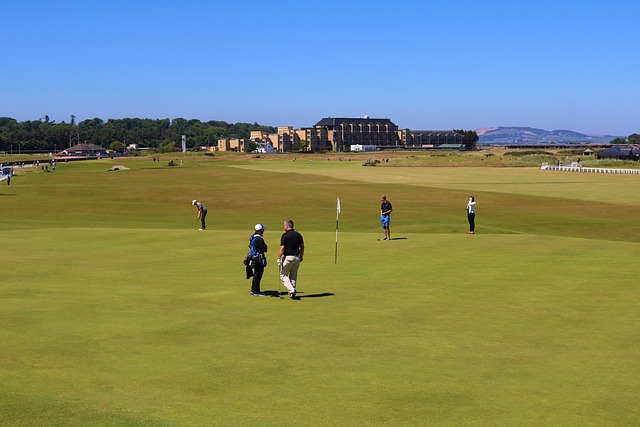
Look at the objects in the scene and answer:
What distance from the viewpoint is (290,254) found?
877 inches

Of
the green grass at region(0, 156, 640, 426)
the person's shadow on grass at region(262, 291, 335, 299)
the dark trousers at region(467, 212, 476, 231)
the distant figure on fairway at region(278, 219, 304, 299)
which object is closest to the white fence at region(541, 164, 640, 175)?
the dark trousers at region(467, 212, 476, 231)

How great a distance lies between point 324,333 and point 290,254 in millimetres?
4266

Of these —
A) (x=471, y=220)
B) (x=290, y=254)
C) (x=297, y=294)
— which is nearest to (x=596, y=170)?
(x=471, y=220)

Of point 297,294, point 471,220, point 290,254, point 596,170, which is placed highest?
point 290,254

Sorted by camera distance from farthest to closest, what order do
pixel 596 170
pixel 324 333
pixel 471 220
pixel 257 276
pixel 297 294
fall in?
pixel 596 170
pixel 471 220
pixel 297 294
pixel 257 276
pixel 324 333

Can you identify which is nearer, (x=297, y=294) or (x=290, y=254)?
(x=290, y=254)

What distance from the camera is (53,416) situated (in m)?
12.0

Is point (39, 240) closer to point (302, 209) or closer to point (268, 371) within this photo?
point (268, 371)

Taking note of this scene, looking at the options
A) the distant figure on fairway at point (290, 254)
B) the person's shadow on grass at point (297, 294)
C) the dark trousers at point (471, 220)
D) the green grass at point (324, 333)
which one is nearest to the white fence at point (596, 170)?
the dark trousers at point (471, 220)

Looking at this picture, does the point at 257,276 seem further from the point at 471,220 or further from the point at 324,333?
the point at 471,220

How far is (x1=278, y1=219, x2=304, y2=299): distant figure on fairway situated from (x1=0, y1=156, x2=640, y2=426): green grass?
64 centimetres

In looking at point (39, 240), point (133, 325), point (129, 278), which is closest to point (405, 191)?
point (39, 240)

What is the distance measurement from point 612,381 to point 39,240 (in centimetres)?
2963

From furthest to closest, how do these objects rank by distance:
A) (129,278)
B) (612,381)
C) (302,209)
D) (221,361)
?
1. (302,209)
2. (129,278)
3. (221,361)
4. (612,381)
